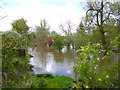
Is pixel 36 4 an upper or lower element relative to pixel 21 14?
upper

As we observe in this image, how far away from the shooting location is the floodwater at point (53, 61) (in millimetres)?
2731

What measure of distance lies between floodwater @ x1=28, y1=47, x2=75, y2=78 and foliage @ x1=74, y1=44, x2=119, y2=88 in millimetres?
828

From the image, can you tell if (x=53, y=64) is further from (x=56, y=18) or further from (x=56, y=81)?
(x=56, y=18)

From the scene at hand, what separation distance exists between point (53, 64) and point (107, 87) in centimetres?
166

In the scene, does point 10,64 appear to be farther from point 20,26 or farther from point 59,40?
point 59,40

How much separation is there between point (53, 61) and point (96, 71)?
65.8 inches

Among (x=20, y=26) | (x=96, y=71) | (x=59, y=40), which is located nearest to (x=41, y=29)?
(x=20, y=26)

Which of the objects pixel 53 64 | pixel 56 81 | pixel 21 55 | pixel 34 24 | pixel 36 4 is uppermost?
pixel 36 4

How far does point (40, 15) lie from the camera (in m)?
2.62

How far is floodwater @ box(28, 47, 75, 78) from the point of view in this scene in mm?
2731

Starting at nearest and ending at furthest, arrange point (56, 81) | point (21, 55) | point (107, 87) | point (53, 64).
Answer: point (107, 87)
point (21, 55)
point (56, 81)
point (53, 64)

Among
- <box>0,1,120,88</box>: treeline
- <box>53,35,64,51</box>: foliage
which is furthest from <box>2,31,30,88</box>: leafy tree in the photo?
<box>53,35,64,51</box>: foliage

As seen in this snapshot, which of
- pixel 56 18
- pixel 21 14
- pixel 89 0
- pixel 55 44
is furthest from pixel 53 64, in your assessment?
pixel 89 0

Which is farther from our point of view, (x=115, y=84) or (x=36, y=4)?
(x=36, y=4)
